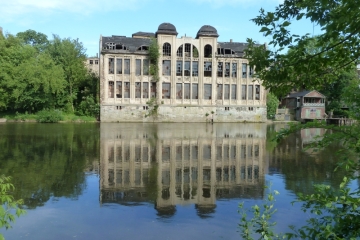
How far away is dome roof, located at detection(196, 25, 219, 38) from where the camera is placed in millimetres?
53688

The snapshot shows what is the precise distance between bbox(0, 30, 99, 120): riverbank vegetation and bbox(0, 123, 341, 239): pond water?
31495mm

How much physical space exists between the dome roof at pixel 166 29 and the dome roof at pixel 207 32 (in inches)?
169

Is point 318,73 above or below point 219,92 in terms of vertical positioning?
below

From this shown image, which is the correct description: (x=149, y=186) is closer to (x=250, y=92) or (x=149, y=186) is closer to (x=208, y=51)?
(x=208, y=51)

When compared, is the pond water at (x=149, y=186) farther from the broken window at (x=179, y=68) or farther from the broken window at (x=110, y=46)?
the broken window at (x=179, y=68)

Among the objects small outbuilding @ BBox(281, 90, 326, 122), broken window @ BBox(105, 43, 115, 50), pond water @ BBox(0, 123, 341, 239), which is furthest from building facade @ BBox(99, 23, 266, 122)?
pond water @ BBox(0, 123, 341, 239)

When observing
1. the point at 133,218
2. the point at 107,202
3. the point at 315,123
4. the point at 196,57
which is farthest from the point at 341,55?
the point at 196,57

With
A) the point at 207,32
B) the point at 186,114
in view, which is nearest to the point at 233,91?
the point at 186,114

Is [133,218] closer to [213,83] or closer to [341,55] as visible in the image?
[341,55]

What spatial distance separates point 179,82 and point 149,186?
42.6m

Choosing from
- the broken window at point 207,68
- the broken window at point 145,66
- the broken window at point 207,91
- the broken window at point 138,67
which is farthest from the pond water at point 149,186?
the broken window at point 207,68

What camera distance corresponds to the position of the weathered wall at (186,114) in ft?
169

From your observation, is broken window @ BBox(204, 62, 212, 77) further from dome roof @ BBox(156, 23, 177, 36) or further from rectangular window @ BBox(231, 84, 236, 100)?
dome roof @ BBox(156, 23, 177, 36)

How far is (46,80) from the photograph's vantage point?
5034 centimetres
